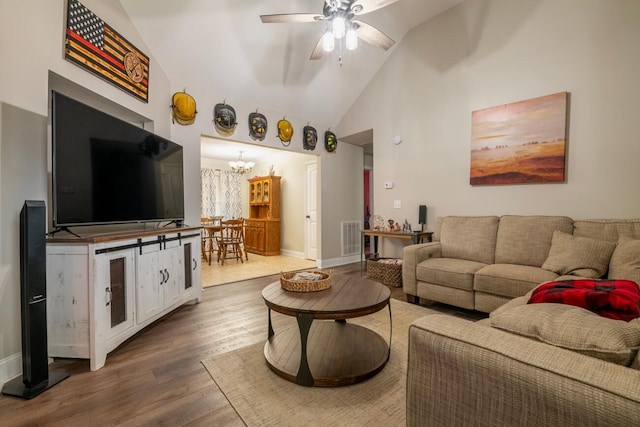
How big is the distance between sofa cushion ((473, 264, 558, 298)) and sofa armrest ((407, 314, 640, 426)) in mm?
1908

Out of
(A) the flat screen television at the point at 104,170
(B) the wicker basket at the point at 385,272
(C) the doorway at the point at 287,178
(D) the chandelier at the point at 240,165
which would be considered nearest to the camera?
(A) the flat screen television at the point at 104,170

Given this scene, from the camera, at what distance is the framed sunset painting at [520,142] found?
2949 millimetres

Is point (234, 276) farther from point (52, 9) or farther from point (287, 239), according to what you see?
point (52, 9)

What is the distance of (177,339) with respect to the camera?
243cm

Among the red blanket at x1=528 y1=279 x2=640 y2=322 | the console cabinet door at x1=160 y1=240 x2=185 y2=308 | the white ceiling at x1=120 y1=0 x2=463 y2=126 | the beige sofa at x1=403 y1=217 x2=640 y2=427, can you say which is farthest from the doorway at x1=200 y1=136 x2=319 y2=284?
the beige sofa at x1=403 y1=217 x2=640 y2=427

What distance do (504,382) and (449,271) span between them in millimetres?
2252

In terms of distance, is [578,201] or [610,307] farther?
[578,201]

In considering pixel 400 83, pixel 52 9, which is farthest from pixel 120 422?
pixel 400 83

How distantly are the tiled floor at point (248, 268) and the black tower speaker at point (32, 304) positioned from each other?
225 centimetres

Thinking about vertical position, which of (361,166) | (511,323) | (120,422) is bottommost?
(120,422)

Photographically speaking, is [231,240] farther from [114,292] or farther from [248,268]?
[114,292]

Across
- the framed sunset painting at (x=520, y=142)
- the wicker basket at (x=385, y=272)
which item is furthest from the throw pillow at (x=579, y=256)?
the wicker basket at (x=385, y=272)

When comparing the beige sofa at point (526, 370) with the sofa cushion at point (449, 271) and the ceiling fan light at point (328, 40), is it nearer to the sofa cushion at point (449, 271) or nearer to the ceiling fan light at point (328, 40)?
the sofa cushion at point (449, 271)

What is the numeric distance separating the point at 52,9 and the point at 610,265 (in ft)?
14.5
